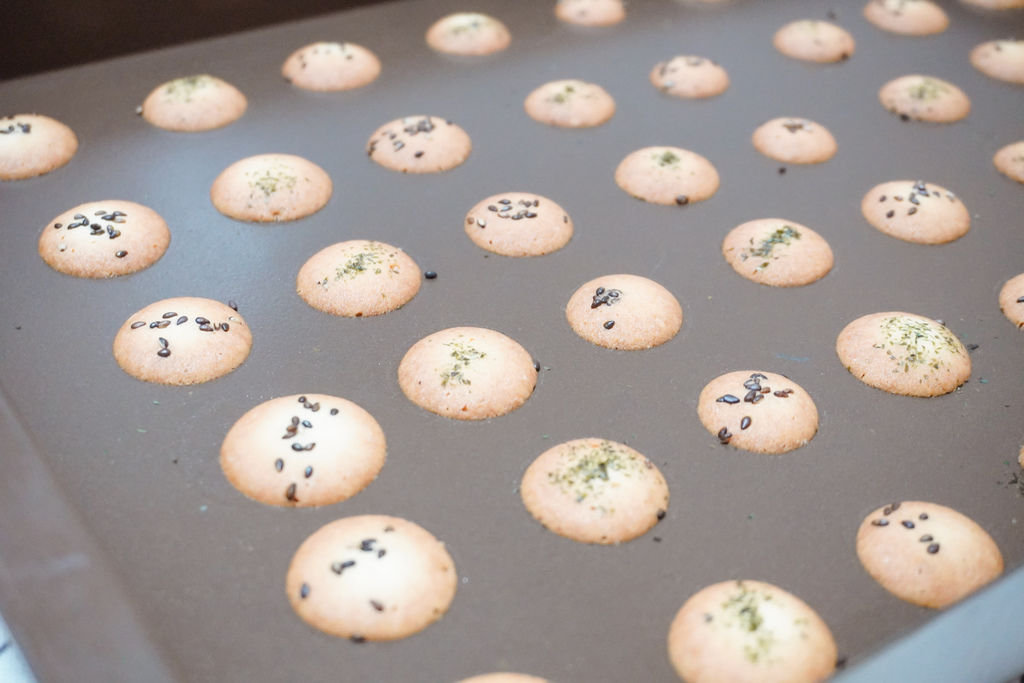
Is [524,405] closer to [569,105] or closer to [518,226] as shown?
[518,226]

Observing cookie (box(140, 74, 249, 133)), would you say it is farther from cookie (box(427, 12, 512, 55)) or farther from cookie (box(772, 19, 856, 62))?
cookie (box(772, 19, 856, 62))

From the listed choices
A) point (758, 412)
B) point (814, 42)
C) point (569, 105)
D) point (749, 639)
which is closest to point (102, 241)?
point (569, 105)

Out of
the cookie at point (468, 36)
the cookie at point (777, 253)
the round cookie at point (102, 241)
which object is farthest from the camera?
the cookie at point (468, 36)

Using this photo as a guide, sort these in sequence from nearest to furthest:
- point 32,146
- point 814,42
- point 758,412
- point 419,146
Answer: point 758,412 → point 32,146 → point 419,146 → point 814,42

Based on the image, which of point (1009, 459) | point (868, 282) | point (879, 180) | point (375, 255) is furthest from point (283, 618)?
point (879, 180)

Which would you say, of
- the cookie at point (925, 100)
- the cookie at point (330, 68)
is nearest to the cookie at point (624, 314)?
the cookie at point (330, 68)

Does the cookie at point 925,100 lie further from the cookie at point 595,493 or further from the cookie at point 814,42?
the cookie at point 595,493

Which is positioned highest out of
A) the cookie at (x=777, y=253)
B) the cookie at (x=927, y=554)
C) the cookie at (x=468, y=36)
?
the cookie at (x=468, y=36)

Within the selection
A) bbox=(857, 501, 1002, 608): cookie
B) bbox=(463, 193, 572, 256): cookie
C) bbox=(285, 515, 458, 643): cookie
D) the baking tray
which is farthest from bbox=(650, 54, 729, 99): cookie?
bbox=(285, 515, 458, 643): cookie
